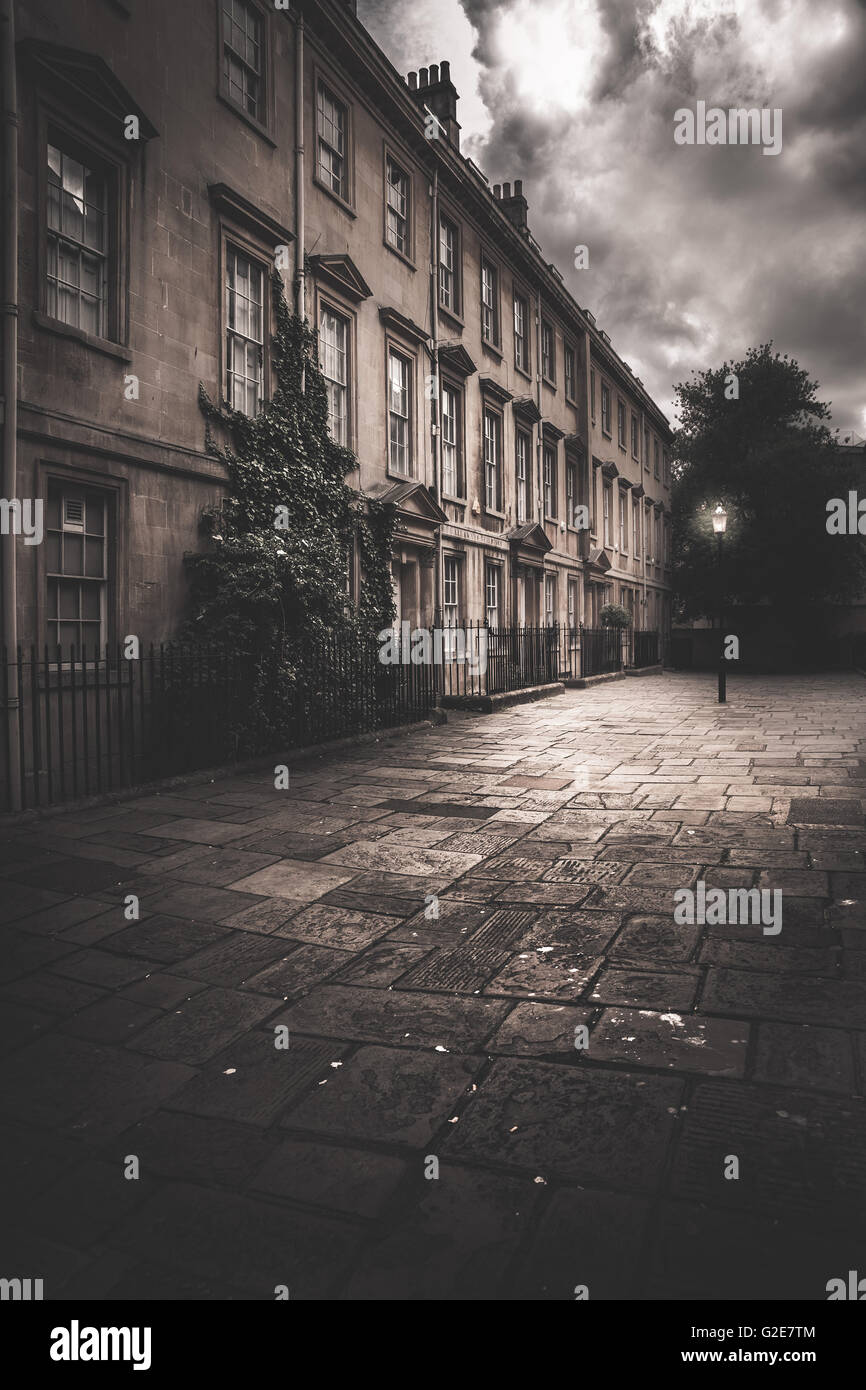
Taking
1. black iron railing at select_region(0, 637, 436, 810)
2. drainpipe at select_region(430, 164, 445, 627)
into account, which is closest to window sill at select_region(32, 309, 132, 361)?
black iron railing at select_region(0, 637, 436, 810)

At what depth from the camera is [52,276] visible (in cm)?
860

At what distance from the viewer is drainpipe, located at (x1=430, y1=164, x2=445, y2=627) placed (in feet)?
55.8

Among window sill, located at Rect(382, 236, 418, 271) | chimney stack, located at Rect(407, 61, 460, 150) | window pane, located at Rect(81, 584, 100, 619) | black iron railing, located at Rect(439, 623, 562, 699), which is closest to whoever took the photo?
window pane, located at Rect(81, 584, 100, 619)

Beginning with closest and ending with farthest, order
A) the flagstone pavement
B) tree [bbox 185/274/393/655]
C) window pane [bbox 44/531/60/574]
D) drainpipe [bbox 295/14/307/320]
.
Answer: the flagstone pavement
window pane [bbox 44/531/60/574]
tree [bbox 185/274/393/655]
drainpipe [bbox 295/14/307/320]

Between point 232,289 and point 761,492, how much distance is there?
81.4 feet

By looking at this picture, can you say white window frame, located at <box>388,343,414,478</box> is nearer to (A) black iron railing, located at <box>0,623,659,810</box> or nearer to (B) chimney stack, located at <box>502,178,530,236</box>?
(A) black iron railing, located at <box>0,623,659,810</box>

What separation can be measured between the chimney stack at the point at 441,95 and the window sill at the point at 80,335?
40.4ft

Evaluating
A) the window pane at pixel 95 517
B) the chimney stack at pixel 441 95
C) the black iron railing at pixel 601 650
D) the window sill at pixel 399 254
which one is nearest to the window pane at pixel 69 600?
the window pane at pixel 95 517

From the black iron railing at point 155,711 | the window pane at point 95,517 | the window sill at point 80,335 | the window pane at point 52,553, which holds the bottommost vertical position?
the black iron railing at point 155,711

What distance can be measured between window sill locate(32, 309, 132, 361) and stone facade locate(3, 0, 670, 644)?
28 mm

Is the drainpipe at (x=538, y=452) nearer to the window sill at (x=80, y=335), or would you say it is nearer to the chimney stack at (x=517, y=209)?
the chimney stack at (x=517, y=209)

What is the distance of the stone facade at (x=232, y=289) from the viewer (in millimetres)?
8602

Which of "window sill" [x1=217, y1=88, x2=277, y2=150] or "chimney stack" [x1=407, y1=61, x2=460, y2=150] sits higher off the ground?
"chimney stack" [x1=407, y1=61, x2=460, y2=150]
